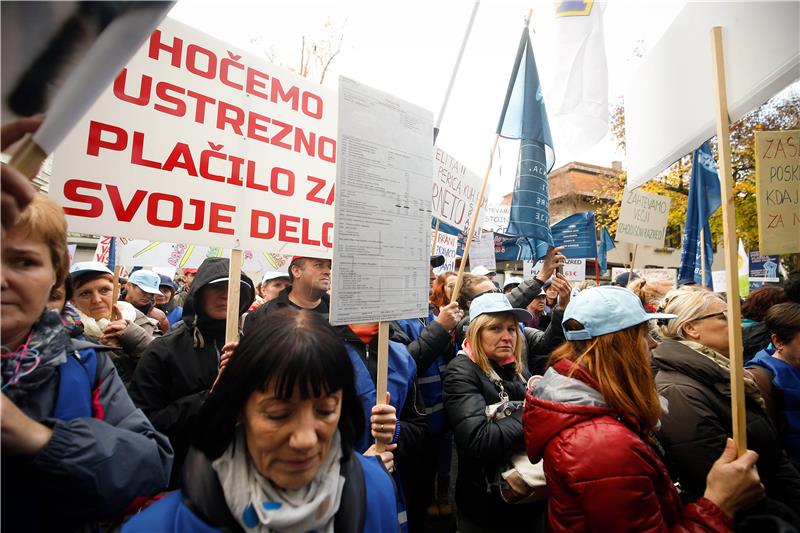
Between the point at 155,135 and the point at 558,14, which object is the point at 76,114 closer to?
the point at 155,135

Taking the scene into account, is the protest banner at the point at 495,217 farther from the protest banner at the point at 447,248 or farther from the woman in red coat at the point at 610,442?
A: the woman in red coat at the point at 610,442

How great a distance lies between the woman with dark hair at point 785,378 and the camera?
8.13 feet

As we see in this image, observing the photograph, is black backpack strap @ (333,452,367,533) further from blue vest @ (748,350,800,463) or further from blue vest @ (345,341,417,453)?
blue vest @ (748,350,800,463)

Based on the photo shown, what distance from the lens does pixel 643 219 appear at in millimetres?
6727

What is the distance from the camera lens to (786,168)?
2457 millimetres

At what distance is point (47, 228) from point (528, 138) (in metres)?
3.20

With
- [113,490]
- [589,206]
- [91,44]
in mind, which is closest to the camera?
[91,44]

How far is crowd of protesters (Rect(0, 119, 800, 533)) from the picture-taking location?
1.04 metres

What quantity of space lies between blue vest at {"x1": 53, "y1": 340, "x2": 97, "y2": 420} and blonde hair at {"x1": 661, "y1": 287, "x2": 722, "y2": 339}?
289 cm

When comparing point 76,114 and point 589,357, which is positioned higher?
point 76,114

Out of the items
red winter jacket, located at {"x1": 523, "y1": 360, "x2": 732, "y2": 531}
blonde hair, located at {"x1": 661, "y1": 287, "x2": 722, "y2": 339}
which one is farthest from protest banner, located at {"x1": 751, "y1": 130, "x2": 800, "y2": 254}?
red winter jacket, located at {"x1": 523, "y1": 360, "x2": 732, "y2": 531}

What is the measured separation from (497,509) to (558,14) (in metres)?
3.55

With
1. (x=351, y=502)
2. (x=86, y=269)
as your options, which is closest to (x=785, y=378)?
(x=351, y=502)

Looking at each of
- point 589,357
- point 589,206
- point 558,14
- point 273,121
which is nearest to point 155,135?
point 273,121
